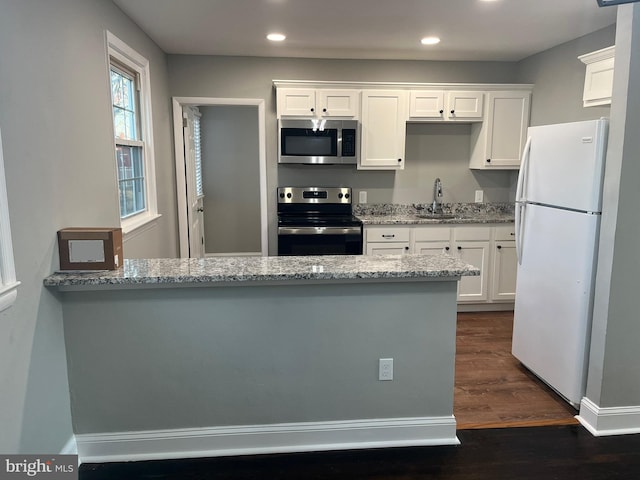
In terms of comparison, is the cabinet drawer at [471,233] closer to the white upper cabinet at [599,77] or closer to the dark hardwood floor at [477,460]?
the white upper cabinet at [599,77]

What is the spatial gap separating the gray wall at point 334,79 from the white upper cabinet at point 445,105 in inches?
12.3

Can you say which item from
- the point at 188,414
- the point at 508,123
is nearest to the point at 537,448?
the point at 188,414

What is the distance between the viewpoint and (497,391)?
2.91m

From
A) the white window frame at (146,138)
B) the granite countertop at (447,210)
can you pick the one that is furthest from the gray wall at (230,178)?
the white window frame at (146,138)

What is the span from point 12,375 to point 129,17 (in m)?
2.49

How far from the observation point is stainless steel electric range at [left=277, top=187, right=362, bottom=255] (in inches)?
166

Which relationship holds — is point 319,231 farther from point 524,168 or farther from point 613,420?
point 613,420

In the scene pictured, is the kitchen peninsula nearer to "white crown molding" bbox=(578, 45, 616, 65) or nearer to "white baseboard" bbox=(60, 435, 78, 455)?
"white baseboard" bbox=(60, 435, 78, 455)

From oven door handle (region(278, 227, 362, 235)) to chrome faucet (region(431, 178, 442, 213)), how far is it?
40.1 inches

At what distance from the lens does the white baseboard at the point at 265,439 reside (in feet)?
7.24

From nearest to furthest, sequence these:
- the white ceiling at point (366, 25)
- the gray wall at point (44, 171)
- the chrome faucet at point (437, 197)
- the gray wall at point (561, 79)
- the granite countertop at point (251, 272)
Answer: the gray wall at point (44, 171) → the granite countertop at point (251, 272) → the white ceiling at point (366, 25) → the gray wall at point (561, 79) → the chrome faucet at point (437, 197)

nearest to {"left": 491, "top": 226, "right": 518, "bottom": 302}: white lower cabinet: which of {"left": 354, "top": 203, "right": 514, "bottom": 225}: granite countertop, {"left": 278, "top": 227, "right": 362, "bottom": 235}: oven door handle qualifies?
{"left": 354, "top": 203, "right": 514, "bottom": 225}: granite countertop

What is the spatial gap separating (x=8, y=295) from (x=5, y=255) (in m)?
0.14

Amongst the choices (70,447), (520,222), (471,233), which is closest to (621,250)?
(520,222)
